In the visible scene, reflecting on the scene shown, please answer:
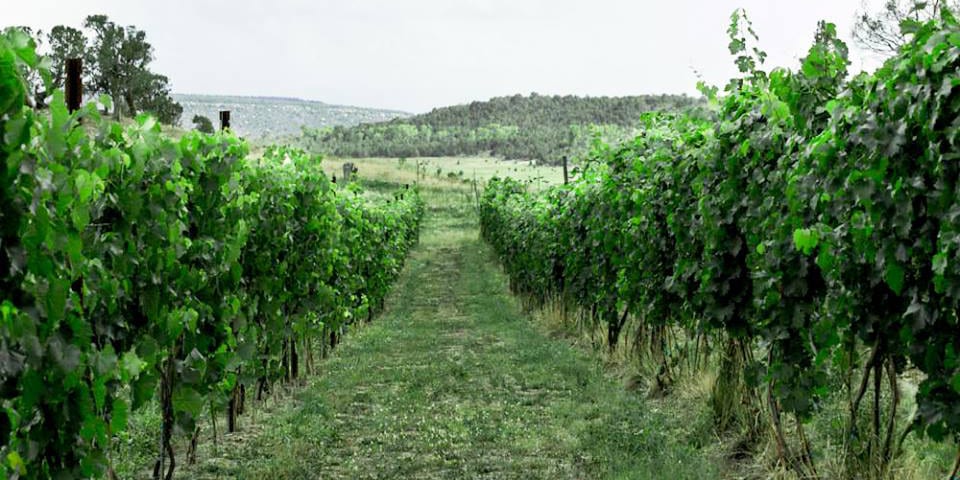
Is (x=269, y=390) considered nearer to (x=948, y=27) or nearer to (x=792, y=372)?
(x=792, y=372)

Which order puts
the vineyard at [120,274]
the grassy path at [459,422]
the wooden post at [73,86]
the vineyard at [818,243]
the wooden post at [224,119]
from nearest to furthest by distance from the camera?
1. the vineyard at [120,274]
2. the vineyard at [818,243]
3. the wooden post at [73,86]
4. the grassy path at [459,422]
5. the wooden post at [224,119]

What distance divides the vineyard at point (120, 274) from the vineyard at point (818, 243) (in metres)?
3.13

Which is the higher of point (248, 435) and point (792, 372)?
point (792, 372)

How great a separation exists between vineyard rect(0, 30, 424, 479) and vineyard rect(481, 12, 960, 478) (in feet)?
10.3

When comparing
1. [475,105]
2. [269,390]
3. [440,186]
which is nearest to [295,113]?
[475,105]

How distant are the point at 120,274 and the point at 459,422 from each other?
13.7 feet

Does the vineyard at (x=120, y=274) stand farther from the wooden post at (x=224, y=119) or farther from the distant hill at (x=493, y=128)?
the distant hill at (x=493, y=128)

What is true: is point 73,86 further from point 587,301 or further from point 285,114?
point 285,114

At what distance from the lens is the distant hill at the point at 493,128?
106 meters

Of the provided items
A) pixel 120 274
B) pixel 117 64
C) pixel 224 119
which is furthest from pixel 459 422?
pixel 117 64

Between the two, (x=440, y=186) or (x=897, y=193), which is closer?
(x=897, y=193)

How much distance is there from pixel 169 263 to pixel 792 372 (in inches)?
138

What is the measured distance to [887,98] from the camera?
395 centimetres

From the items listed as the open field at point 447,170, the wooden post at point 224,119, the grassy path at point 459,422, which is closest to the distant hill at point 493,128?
the open field at point 447,170
